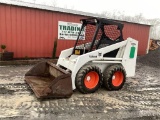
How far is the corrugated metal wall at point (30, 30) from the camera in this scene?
9.08 m

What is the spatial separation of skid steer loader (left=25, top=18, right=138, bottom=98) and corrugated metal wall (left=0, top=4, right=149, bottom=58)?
4066mm

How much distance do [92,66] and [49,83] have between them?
4.44ft

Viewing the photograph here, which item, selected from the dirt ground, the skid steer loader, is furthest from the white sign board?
the dirt ground

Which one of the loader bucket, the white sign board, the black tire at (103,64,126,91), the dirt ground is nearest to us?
the dirt ground

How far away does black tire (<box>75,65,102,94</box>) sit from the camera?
4857 millimetres

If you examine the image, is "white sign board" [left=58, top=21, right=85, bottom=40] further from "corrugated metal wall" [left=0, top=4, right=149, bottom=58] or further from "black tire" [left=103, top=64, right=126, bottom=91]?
"black tire" [left=103, top=64, right=126, bottom=91]

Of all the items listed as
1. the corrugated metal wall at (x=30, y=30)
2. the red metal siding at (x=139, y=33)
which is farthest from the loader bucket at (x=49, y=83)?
the red metal siding at (x=139, y=33)

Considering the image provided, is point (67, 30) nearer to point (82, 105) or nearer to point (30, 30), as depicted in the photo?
point (30, 30)

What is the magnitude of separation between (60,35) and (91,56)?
5.89m

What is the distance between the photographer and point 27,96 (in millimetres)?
4684

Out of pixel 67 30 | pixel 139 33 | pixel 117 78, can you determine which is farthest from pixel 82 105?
pixel 139 33

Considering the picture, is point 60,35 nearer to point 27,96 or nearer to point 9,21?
point 9,21

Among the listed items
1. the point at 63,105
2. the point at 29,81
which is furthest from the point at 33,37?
the point at 63,105

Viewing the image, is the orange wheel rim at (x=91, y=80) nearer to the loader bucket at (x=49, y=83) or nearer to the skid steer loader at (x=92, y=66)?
the skid steer loader at (x=92, y=66)
